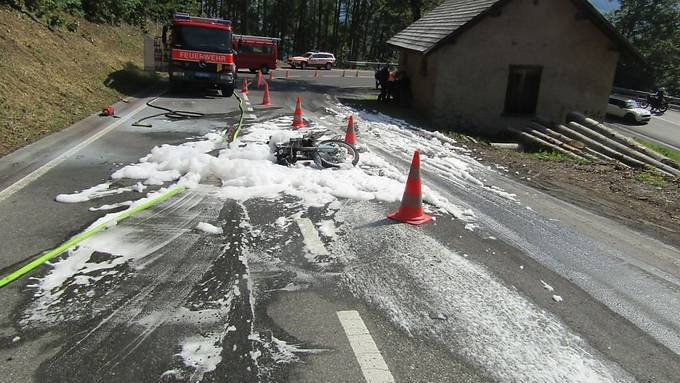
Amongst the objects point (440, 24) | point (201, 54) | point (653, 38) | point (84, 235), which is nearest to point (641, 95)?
point (653, 38)

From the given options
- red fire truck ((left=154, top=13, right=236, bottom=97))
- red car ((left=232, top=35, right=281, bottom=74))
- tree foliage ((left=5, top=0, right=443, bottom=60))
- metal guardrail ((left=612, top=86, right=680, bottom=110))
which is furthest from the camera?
tree foliage ((left=5, top=0, right=443, bottom=60))

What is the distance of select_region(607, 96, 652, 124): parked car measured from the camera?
29498mm

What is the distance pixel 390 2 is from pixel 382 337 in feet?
106

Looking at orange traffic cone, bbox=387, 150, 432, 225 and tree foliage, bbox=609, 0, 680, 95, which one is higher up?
tree foliage, bbox=609, 0, 680, 95

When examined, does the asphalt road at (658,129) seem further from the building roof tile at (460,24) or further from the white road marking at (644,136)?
the building roof tile at (460,24)

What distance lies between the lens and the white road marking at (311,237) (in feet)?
17.0

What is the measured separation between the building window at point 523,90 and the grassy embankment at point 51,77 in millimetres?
12791

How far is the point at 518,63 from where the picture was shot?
53.9 ft

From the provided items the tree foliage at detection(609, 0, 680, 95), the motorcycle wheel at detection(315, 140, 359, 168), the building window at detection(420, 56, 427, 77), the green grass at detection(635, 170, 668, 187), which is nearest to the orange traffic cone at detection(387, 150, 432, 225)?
the motorcycle wheel at detection(315, 140, 359, 168)

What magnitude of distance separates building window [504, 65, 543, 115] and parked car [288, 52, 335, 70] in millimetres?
32844

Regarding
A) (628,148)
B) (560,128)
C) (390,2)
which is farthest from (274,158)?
(390,2)

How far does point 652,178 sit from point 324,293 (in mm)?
9050

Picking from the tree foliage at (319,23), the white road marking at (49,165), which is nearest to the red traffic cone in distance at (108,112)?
the white road marking at (49,165)

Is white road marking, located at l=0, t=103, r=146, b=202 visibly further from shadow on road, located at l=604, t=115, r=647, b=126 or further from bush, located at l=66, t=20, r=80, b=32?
shadow on road, located at l=604, t=115, r=647, b=126
